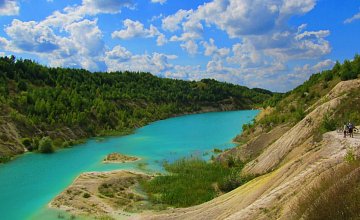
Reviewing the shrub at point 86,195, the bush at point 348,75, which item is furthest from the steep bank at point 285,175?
the bush at point 348,75

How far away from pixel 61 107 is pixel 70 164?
1720 inches

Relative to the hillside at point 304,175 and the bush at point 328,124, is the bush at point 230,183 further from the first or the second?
the bush at point 328,124

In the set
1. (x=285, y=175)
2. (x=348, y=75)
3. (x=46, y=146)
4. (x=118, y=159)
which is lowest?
(x=118, y=159)

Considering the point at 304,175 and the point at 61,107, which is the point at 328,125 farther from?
the point at 61,107

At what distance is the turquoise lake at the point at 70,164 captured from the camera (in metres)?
40.3

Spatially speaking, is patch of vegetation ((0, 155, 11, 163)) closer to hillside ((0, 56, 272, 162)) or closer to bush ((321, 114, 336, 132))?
hillside ((0, 56, 272, 162))

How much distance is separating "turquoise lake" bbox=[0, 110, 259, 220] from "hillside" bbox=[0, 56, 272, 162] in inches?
228

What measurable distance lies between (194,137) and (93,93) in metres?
59.3

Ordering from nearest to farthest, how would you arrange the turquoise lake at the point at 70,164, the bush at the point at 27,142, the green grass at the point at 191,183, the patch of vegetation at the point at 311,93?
the green grass at the point at 191,183 < the turquoise lake at the point at 70,164 < the patch of vegetation at the point at 311,93 < the bush at the point at 27,142

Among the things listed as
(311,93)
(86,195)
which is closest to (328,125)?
(86,195)

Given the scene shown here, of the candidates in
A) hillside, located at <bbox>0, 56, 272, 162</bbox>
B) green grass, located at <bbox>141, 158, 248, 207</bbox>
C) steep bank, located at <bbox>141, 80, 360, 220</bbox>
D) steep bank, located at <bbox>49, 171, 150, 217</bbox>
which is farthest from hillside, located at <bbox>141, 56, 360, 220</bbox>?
hillside, located at <bbox>0, 56, 272, 162</bbox>

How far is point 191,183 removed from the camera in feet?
144

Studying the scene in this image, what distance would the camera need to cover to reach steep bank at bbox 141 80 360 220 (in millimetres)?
21125

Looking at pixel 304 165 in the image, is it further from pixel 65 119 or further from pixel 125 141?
pixel 65 119
